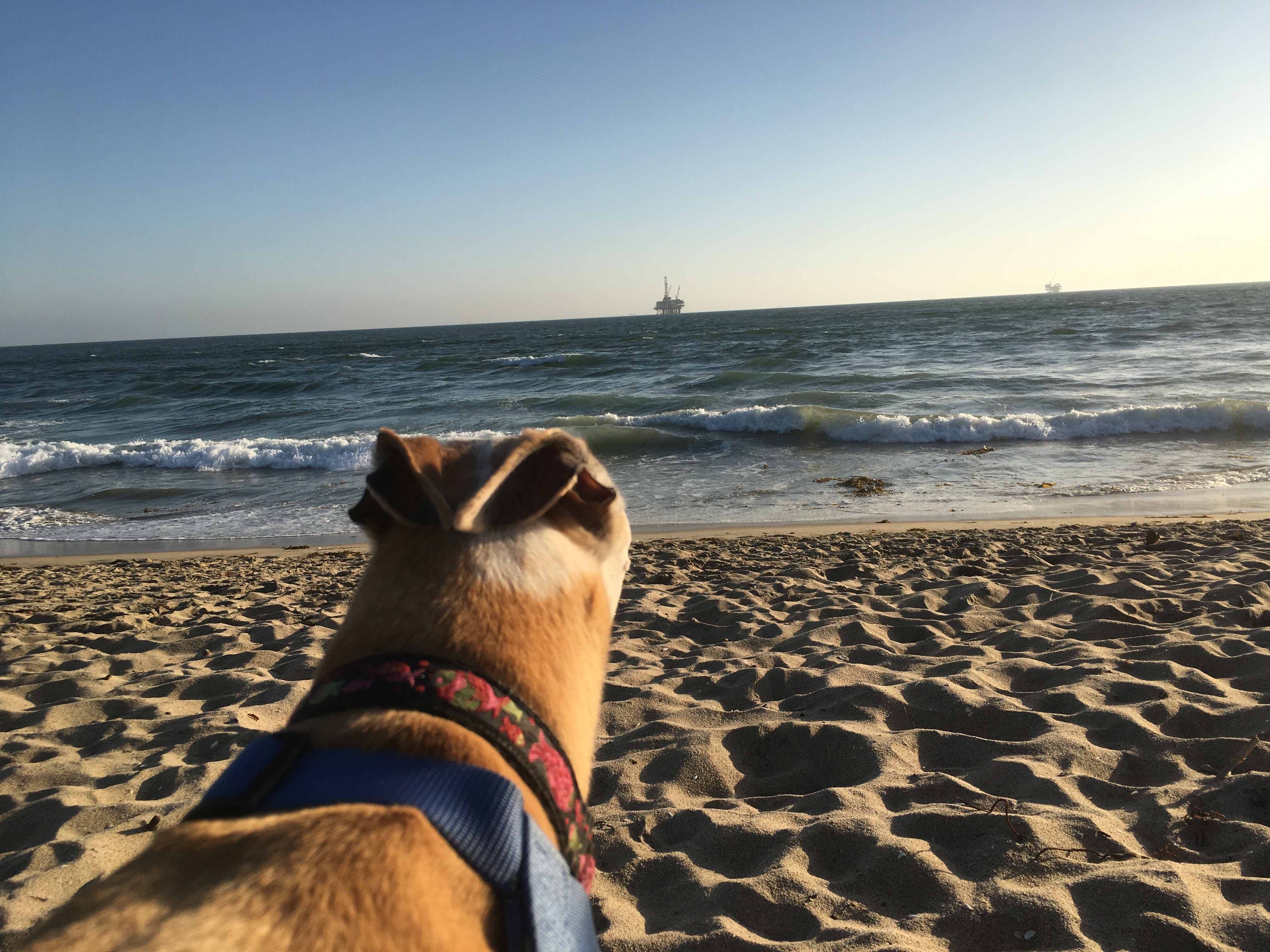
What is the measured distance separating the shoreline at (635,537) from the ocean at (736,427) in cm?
26

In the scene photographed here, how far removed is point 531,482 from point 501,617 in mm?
206

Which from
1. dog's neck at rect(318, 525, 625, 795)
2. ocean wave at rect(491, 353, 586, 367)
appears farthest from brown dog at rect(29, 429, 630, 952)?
ocean wave at rect(491, 353, 586, 367)

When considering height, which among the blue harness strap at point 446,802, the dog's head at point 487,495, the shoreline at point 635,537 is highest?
the dog's head at point 487,495

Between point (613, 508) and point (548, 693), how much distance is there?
36cm

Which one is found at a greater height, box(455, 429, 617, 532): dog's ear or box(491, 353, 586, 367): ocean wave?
box(491, 353, 586, 367): ocean wave

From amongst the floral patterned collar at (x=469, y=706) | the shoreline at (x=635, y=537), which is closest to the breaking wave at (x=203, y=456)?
the shoreline at (x=635, y=537)

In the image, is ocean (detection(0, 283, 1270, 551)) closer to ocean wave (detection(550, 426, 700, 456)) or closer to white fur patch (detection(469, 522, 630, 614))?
ocean wave (detection(550, 426, 700, 456))

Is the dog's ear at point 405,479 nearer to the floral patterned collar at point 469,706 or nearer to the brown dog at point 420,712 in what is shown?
the brown dog at point 420,712

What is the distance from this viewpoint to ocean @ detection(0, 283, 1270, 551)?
962 cm

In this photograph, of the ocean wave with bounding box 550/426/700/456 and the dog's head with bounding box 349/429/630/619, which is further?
the ocean wave with bounding box 550/426/700/456

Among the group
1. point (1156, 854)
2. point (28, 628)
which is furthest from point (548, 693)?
point (28, 628)

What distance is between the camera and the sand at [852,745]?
218 centimetres

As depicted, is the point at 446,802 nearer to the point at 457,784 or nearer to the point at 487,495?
the point at 457,784

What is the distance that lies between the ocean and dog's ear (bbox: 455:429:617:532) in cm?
748
